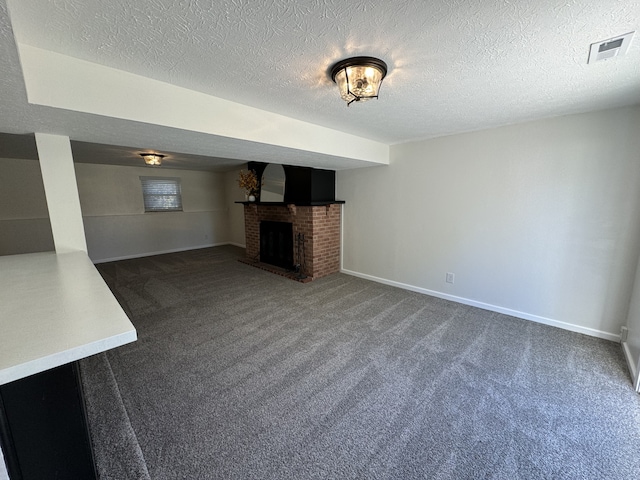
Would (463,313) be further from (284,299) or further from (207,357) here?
(207,357)

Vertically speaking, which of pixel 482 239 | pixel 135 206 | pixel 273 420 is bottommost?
pixel 273 420

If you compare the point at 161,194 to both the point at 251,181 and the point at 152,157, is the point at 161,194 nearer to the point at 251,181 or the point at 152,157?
the point at 152,157

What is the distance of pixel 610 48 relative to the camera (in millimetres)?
1284

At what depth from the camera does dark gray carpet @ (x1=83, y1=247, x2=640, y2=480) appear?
4.34 feet

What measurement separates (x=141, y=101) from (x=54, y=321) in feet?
4.57

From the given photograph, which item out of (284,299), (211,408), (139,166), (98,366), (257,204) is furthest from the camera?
(139,166)

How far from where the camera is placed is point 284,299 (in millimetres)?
3414

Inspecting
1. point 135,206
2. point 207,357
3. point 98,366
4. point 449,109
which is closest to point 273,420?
point 207,357

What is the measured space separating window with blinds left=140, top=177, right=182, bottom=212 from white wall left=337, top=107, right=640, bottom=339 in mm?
5180

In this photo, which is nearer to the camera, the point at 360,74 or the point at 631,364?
the point at 360,74

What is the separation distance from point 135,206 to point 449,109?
256 inches

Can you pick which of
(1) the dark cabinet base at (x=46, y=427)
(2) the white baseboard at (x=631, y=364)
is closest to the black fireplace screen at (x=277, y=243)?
(1) the dark cabinet base at (x=46, y=427)

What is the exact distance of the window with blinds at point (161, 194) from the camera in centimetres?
596

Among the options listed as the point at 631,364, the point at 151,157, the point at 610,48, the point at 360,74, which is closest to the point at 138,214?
the point at 151,157
